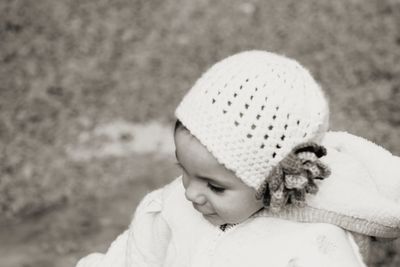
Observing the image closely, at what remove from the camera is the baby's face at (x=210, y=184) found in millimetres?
1967

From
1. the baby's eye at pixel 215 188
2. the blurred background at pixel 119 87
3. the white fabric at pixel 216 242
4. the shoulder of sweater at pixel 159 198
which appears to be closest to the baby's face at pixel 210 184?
the baby's eye at pixel 215 188

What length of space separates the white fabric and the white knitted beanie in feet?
0.76

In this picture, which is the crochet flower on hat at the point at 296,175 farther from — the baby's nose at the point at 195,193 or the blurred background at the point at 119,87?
the blurred background at the point at 119,87

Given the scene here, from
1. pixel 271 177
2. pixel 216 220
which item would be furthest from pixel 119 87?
pixel 271 177

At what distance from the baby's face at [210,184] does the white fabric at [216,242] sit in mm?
110

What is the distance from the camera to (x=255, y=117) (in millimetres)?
1920

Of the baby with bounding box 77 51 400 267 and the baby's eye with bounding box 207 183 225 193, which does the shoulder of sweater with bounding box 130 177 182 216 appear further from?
the baby's eye with bounding box 207 183 225 193

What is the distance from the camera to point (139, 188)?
4254mm

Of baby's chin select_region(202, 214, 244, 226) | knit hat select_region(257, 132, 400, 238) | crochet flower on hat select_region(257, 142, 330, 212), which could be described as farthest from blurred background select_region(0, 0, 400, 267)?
crochet flower on hat select_region(257, 142, 330, 212)

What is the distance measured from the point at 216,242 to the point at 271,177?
38 cm

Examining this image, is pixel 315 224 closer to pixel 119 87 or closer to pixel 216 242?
pixel 216 242

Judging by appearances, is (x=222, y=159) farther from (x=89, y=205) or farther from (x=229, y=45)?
(x=229, y=45)

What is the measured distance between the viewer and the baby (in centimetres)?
193

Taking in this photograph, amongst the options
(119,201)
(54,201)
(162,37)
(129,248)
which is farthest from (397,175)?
(162,37)
